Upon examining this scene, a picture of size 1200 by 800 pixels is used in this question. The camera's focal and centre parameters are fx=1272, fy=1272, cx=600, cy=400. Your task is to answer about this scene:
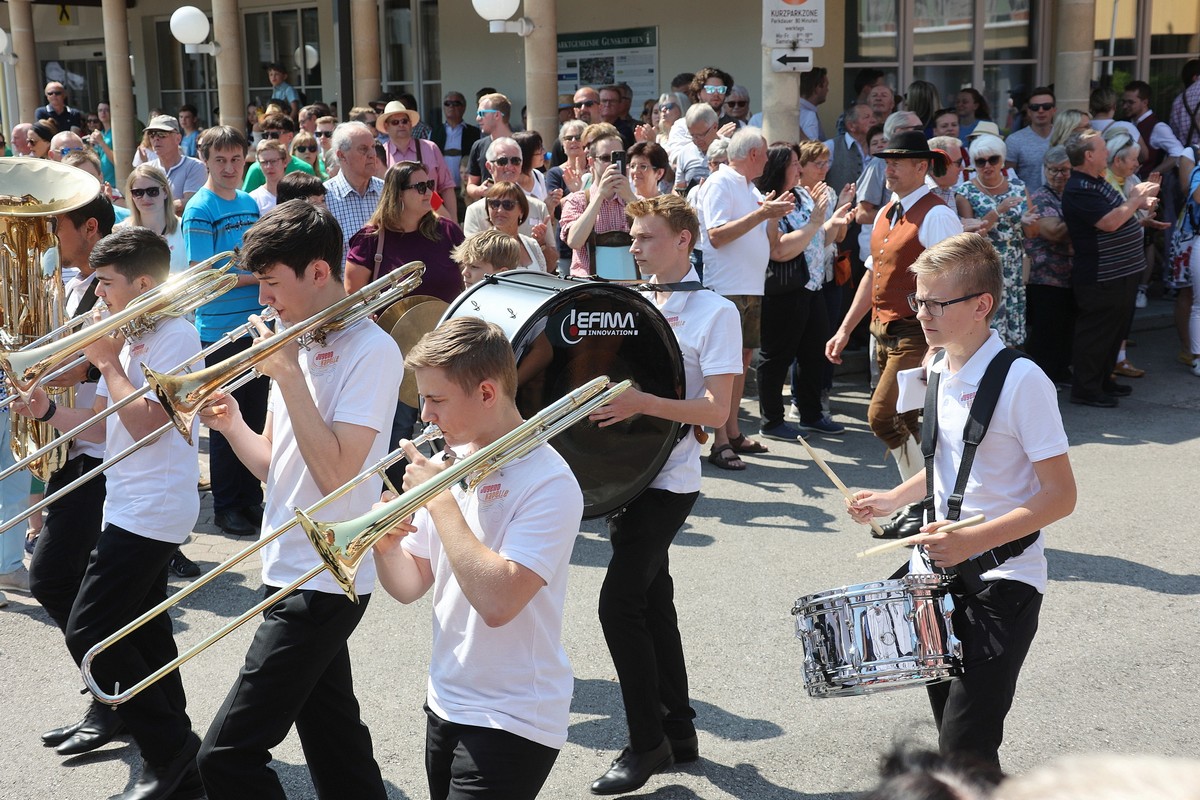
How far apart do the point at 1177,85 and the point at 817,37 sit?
7.73m

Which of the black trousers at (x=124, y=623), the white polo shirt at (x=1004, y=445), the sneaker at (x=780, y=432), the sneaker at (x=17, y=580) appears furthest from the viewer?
the sneaker at (x=780, y=432)

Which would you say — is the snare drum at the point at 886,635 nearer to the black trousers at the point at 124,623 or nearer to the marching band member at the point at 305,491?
the marching band member at the point at 305,491

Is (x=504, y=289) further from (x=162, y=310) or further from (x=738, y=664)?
(x=738, y=664)

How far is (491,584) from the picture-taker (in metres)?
2.79

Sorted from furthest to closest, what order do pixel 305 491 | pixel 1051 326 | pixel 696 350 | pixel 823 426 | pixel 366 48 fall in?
pixel 366 48
pixel 1051 326
pixel 823 426
pixel 696 350
pixel 305 491

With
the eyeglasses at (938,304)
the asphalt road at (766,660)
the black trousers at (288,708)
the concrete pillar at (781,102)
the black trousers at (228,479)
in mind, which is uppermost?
the concrete pillar at (781,102)

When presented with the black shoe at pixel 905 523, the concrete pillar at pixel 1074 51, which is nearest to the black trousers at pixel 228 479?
the black shoe at pixel 905 523

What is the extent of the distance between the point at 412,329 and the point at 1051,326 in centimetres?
A: 592

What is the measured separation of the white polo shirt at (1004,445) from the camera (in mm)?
3354

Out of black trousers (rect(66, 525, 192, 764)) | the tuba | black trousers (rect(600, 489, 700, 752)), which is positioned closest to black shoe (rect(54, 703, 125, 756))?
black trousers (rect(66, 525, 192, 764))

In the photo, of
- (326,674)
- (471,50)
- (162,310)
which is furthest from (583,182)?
(471,50)

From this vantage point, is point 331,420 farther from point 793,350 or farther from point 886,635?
point 793,350

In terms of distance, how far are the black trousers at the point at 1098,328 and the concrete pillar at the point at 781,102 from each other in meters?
2.59

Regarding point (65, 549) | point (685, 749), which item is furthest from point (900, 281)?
point (65, 549)
